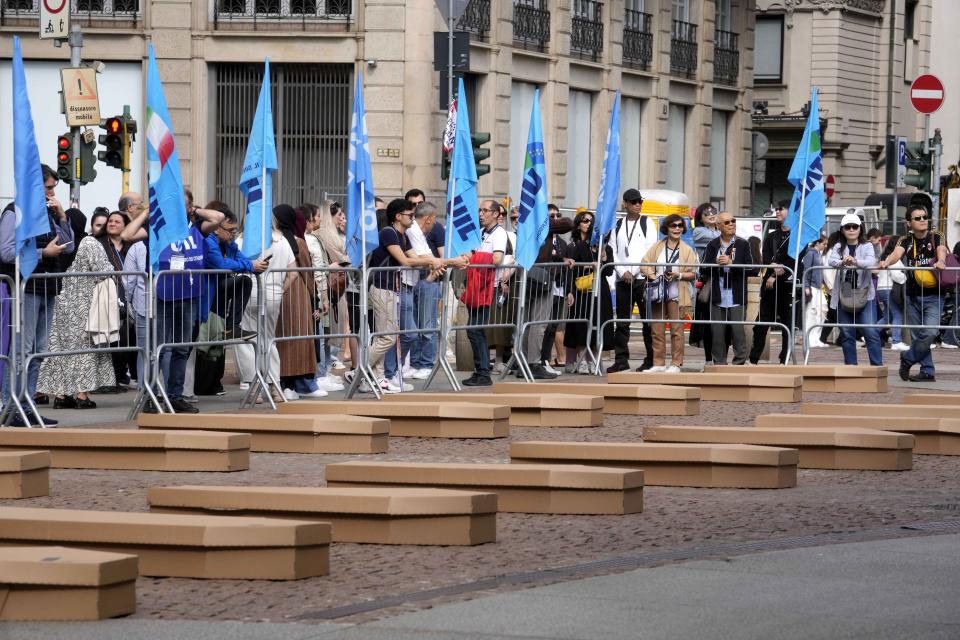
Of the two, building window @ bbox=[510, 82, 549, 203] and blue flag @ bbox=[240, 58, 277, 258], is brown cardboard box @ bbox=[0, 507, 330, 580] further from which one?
building window @ bbox=[510, 82, 549, 203]

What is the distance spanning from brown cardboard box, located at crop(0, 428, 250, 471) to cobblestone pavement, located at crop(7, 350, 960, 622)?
13 centimetres

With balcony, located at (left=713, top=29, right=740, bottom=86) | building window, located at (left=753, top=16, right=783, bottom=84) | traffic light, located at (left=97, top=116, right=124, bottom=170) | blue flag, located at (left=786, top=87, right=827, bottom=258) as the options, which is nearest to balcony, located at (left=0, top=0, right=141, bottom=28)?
traffic light, located at (left=97, top=116, right=124, bottom=170)

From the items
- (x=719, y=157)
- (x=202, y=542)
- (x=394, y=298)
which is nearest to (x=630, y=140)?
(x=719, y=157)

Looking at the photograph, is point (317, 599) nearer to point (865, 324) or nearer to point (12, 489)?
point (12, 489)

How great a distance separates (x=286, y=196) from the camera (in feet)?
112

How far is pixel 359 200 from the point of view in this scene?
1703 centimetres

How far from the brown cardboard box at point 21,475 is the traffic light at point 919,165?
72.7 ft

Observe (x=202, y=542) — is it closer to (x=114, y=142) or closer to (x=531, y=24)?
(x=114, y=142)

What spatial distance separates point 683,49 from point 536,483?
114 feet

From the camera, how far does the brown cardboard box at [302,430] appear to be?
40.8 feet

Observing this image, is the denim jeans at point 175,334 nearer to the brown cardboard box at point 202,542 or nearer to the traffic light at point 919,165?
the brown cardboard box at point 202,542

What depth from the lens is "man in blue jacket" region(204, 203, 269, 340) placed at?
1557 centimetres

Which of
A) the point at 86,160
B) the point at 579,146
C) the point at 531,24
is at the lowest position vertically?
the point at 86,160

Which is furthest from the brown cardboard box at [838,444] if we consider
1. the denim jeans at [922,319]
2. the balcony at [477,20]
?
the balcony at [477,20]
